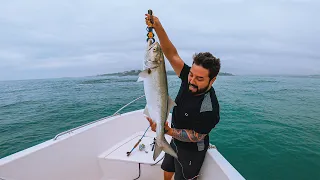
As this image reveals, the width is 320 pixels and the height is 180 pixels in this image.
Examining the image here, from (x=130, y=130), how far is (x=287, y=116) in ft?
44.6

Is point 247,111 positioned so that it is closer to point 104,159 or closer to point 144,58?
point 104,159

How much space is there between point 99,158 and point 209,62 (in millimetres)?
3567

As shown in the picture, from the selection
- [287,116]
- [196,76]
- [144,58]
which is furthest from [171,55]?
[287,116]

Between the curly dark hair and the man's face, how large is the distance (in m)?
0.04

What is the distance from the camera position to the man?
2.41 meters

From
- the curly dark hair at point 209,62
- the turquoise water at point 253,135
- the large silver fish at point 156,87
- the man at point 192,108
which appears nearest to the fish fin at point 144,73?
the large silver fish at point 156,87

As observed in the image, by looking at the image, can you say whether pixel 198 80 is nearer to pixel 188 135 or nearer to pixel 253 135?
pixel 188 135

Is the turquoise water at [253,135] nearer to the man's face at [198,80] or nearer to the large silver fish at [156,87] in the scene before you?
the man's face at [198,80]

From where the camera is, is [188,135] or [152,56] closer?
[152,56]

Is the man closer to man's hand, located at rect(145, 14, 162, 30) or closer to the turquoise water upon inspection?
man's hand, located at rect(145, 14, 162, 30)

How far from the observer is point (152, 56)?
82.7 inches

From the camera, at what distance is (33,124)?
12992mm

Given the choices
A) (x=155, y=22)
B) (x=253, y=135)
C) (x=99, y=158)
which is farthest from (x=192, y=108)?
(x=253, y=135)

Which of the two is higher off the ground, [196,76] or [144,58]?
[144,58]
